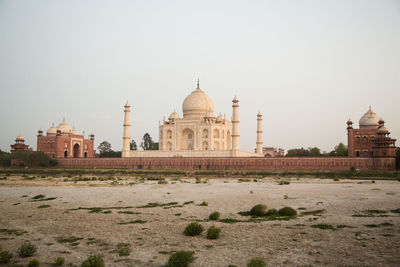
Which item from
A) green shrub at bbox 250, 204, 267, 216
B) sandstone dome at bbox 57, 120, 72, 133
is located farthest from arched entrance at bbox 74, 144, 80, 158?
green shrub at bbox 250, 204, 267, 216

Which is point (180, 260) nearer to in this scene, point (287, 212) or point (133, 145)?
point (287, 212)

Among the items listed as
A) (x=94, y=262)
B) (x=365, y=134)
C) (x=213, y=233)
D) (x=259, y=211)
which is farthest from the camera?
(x=365, y=134)

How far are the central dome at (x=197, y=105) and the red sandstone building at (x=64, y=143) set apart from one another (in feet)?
47.4

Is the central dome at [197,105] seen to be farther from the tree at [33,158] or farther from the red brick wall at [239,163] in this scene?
the tree at [33,158]

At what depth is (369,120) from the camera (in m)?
40.0

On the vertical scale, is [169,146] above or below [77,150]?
above

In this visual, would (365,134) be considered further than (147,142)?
No

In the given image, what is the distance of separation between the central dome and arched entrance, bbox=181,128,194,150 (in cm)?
189

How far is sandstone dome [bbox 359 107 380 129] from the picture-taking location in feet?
131

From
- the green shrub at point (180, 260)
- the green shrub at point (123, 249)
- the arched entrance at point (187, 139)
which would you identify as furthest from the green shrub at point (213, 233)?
the arched entrance at point (187, 139)

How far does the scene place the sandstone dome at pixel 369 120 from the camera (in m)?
Answer: 39.8

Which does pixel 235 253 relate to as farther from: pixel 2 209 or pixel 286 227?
pixel 2 209

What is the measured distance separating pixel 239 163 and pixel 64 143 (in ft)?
78.0

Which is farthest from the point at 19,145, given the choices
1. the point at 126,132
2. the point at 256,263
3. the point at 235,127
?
the point at 256,263
